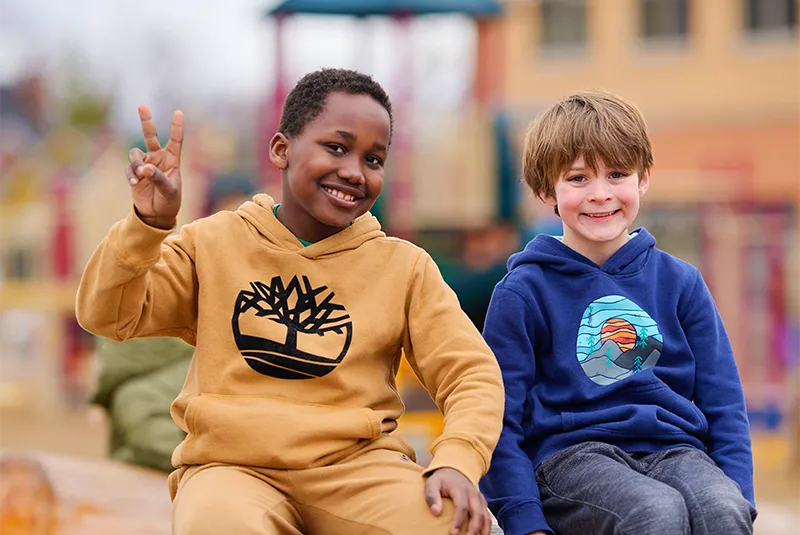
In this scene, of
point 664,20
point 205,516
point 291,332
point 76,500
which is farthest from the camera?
point 664,20

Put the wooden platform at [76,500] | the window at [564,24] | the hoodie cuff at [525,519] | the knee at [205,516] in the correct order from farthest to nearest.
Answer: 1. the window at [564,24]
2. the wooden platform at [76,500]
3. the hoodie cuff at [525,519]
4. the knee at [205,516]

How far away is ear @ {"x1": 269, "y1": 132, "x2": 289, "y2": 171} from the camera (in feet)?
8.29

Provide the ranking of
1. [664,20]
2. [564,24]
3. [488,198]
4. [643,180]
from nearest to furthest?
[643,180] < [488,198] < [664,20] < [564,24]

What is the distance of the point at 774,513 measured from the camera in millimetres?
4715

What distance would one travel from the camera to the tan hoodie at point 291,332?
7.44 ft

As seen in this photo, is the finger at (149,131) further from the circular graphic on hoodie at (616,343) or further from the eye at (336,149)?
the circular graphic on hoodie at (616,343)

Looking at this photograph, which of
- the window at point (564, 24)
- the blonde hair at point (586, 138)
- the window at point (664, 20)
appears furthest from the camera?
the window at point (564, 24)

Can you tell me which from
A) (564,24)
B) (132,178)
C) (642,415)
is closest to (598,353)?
(642,415)

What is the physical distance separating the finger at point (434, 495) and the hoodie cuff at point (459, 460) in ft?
0.11

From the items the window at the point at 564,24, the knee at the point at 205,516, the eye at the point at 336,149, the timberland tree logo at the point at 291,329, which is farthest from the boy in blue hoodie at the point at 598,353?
the window at the point at 564,24

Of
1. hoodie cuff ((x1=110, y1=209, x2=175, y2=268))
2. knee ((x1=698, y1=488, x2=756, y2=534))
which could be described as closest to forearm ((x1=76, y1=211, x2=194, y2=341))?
hoodie cuff ((x1=110, y1=209, x2=175, y2=268))

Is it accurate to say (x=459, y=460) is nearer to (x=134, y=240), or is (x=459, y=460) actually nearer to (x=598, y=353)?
(x=598, y=353)

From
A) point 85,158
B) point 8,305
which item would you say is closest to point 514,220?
point 8,305

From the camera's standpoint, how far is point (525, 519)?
2369 mm
